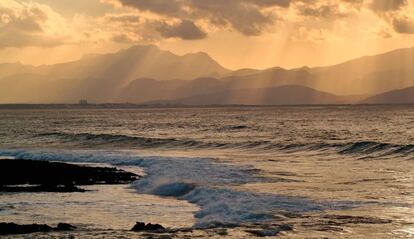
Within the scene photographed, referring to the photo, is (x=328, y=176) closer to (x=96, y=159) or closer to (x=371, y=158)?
(x=371, y=158)

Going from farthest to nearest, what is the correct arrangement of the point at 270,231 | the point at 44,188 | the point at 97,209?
the point at 44,188, the point at 97,209, the point at 270,231

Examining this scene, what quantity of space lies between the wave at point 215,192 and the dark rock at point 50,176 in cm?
214

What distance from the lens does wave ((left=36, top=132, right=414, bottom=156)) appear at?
45.0m

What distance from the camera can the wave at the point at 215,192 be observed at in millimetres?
19391

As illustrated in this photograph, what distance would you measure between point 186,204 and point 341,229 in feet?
26.6

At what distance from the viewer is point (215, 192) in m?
24.2

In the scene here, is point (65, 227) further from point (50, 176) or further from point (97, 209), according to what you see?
point (50, 176)

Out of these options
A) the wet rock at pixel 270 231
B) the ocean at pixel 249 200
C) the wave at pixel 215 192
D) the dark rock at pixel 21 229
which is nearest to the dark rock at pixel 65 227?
the dark rock at pixel 21 229

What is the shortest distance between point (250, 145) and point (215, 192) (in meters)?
32.3

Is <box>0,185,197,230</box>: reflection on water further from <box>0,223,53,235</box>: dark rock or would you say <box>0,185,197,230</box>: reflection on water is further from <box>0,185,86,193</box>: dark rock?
<box>0,223,53,235</box>: dark rock

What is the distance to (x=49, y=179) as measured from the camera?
30688 millimetres

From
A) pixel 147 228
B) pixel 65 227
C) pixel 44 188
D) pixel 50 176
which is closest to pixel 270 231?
pixel 147 228

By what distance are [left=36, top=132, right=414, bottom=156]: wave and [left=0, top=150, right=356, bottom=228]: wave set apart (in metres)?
13.6

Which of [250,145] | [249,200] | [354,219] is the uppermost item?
[354,219]
